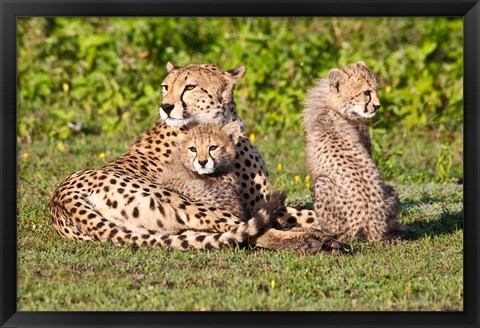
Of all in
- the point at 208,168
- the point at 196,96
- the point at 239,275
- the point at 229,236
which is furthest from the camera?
the point at 196,96

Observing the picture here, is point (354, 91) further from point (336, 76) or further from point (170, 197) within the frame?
point (170, 197)

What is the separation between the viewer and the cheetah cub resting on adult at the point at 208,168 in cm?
620

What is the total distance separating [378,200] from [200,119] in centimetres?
127

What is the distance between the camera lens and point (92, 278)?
211 inches

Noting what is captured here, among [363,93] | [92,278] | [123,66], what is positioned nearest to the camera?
[92,278]

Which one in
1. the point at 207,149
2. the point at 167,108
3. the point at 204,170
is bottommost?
the point at 204,170

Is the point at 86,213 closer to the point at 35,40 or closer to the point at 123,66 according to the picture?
the point at 123,66

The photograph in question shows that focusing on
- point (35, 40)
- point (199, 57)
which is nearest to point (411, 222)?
point (199, 57)

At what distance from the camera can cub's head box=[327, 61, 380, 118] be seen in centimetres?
631

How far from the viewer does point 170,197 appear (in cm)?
608

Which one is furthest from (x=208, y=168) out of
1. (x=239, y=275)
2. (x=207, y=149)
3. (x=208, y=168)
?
(x=239, y=275)

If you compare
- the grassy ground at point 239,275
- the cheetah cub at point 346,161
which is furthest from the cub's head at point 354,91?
the grassy ground at point 239,275
